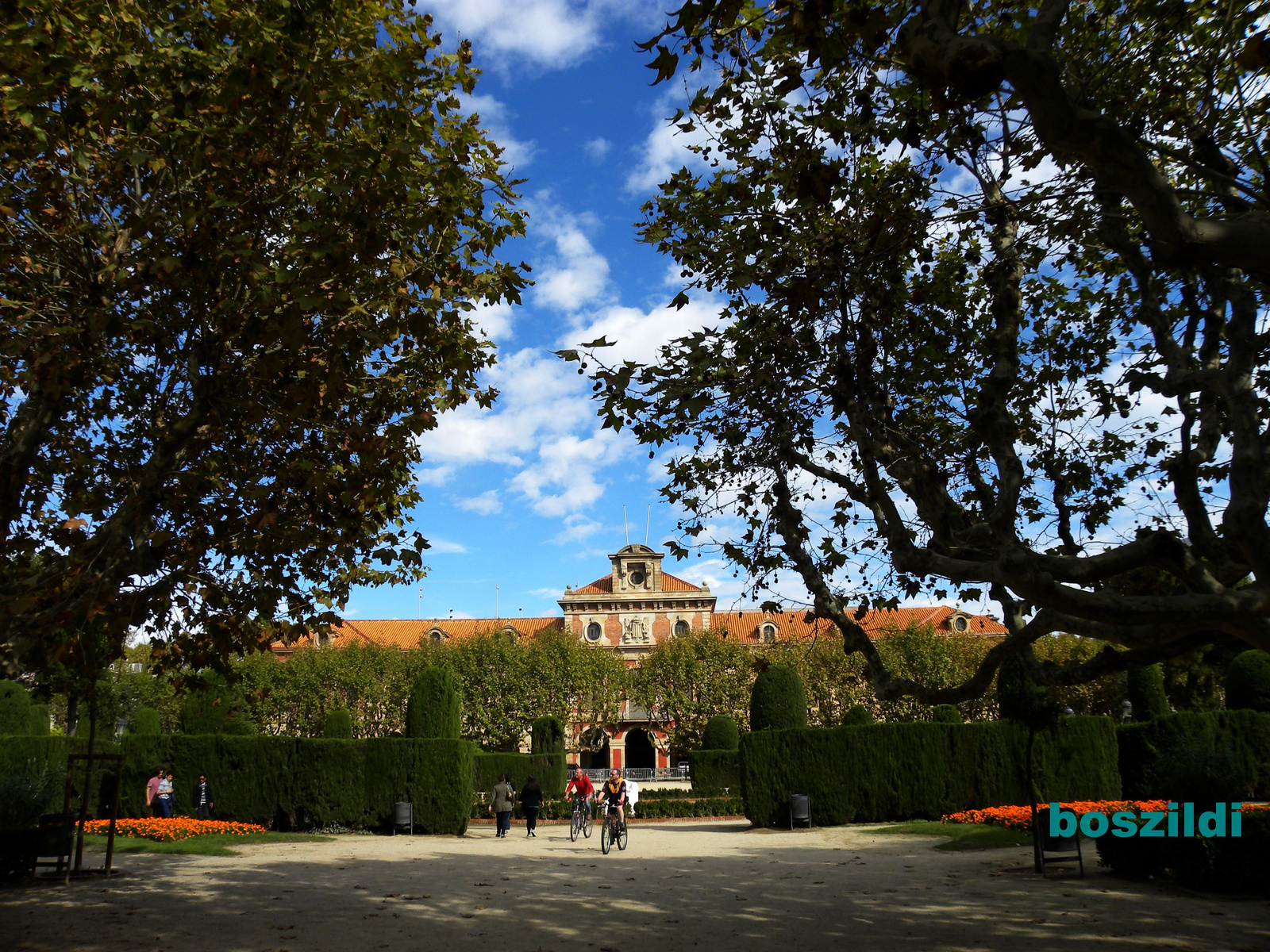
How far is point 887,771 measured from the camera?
20406 millimetres

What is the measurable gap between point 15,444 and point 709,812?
2270cm

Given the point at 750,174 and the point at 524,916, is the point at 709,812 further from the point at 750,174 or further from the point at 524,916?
the point at 750,174

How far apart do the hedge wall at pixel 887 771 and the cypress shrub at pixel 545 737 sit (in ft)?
42.8

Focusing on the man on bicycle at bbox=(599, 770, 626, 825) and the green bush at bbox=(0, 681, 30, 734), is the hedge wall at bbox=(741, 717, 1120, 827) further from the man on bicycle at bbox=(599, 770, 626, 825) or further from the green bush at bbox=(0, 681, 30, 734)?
the green bush at bbox=(0, 681, 30, 734)

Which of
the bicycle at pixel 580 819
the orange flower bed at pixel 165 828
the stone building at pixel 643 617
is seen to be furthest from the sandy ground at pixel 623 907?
the stone building at pixel 643 617

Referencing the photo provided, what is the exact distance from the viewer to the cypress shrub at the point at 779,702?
24.1 m

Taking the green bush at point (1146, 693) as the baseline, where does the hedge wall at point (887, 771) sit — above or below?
below

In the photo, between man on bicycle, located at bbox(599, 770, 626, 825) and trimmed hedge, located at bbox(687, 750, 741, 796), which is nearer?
man on bicycle, located at bbox(599, 770, 626, 825)

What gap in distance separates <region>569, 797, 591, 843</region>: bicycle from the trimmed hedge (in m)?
9.67

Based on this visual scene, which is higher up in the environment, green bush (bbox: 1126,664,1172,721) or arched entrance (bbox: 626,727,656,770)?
green bush (bbox: 1126,664,1172,721)

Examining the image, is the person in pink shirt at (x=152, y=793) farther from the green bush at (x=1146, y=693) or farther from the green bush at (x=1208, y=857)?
the green bush at (x=1146, y=693)

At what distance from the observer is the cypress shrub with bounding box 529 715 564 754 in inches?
1262

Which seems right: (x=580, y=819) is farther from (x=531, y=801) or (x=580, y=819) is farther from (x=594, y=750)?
(x=594, y=750)

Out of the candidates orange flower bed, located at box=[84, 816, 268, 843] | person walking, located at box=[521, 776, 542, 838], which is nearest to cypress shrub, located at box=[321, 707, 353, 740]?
orange flower bed, located at box=[84, 816, 268, 843]
